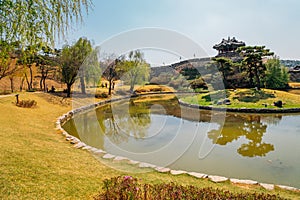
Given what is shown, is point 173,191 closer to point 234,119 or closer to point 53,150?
point 53,150

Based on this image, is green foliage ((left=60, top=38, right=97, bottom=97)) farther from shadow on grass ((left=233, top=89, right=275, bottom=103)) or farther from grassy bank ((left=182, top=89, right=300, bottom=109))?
shadow on grass ((left=233, top=89, right=275, bottom=103))

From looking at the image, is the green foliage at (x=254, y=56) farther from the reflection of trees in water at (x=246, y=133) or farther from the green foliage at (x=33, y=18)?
the green foliage at (x=33, y=18)

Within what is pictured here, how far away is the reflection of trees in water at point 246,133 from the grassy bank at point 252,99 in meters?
2.68

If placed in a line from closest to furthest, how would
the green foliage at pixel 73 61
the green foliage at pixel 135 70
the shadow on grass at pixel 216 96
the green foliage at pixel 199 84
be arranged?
1. the shadow on grass at pixel 216 96
2. the green foliage at pixel 73 61
3. the green foliage at pixel 135 70
4. the green foliage at pixel 199 84

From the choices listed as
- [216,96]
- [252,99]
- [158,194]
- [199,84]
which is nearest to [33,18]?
[158,194]

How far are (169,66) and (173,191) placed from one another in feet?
127

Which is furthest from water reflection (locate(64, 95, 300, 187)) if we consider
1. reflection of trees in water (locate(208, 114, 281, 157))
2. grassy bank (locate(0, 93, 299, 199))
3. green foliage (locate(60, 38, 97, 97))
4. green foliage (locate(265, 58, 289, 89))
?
green foliage (locate(265, 58, 289, 89))

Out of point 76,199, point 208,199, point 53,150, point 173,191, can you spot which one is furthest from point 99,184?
point 53,150

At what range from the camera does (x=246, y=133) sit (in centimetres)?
880

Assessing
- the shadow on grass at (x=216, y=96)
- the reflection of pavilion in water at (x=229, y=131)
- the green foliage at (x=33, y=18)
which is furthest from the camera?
the shadow on grass at (x=216, y=96)

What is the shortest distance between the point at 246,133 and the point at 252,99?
820 centimetres

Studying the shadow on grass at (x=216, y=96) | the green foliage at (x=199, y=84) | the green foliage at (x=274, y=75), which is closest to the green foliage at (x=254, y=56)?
the shadow on grass at (x=216, y=96)

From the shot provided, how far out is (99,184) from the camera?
358 centimetres

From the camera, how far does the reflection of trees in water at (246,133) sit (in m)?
6.62
